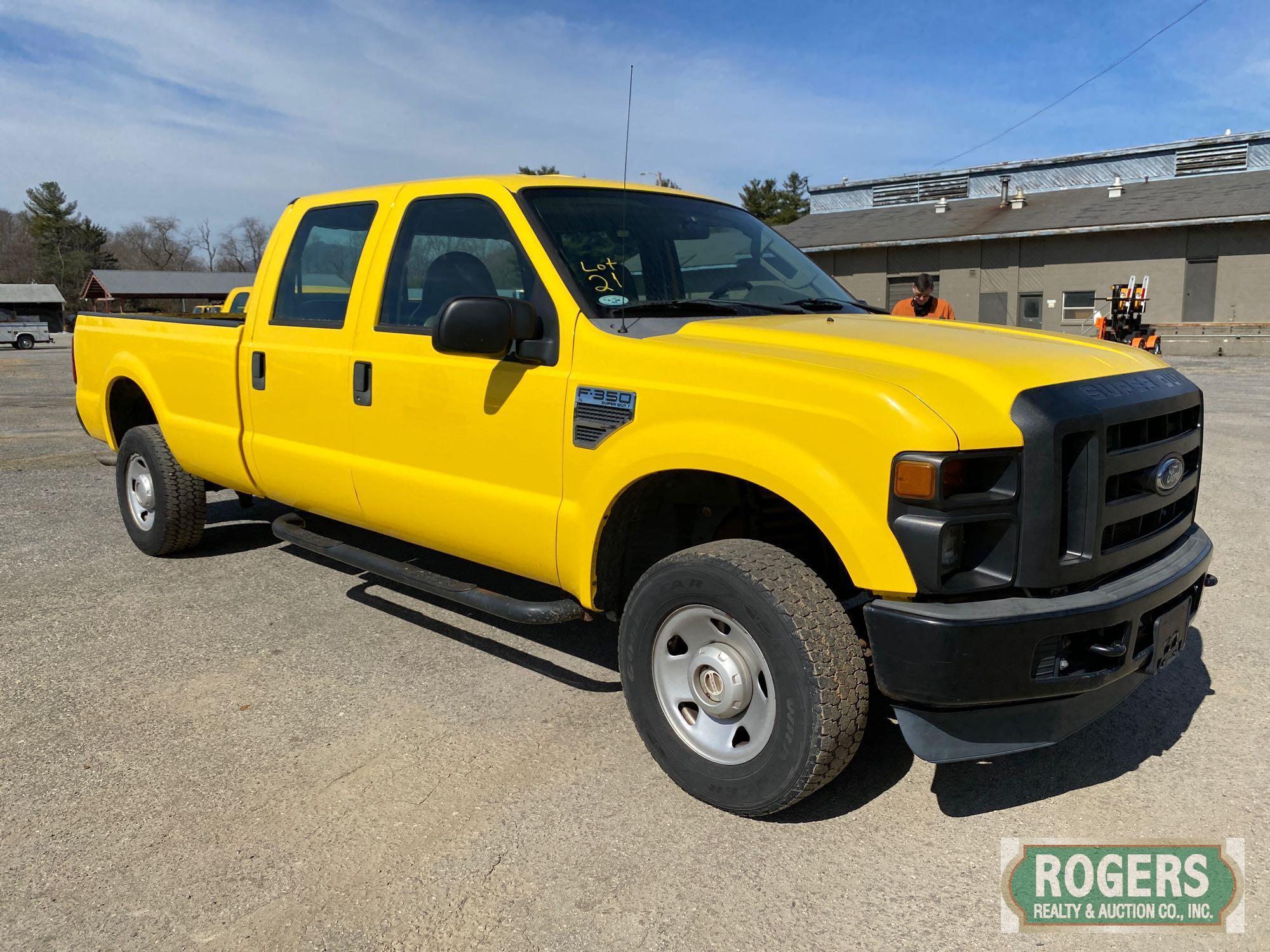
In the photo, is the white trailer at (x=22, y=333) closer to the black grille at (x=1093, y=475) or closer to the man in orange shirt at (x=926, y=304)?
the man in orange shirt at (x=926, y=304)

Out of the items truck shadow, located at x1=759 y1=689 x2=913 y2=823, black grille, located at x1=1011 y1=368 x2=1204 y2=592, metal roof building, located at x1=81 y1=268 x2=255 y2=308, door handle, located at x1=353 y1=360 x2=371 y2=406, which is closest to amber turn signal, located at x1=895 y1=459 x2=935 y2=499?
black grille, located at x1=1011 y1=368 x2=1204 y2=592

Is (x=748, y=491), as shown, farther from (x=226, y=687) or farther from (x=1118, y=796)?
(x=226, y=687)

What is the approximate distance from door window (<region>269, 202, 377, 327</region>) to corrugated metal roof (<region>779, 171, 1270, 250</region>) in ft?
95.9

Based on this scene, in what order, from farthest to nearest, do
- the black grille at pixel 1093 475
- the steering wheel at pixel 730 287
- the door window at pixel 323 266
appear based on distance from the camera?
the door window at pixel 323 266 < the steering wheel at pixel 730 287 < the black grille at pixel 1093 475

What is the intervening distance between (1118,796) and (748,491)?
158 centimetres

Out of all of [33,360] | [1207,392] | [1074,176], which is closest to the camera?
[1207,392]

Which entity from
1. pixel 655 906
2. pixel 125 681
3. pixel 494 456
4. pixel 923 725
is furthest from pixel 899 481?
pixel 125 681

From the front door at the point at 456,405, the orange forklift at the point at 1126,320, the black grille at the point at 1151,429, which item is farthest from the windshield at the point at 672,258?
the orange forklift at the point at 1126,320

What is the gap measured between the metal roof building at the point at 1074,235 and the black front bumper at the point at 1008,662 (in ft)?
101

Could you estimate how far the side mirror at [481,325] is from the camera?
3494 millimetres

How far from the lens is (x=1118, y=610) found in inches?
113

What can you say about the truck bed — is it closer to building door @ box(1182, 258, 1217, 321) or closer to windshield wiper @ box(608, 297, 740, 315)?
windshield wiper @ box(608, 297, 740, 315)

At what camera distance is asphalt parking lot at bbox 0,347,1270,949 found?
270cm

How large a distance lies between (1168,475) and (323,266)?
12.3ft
